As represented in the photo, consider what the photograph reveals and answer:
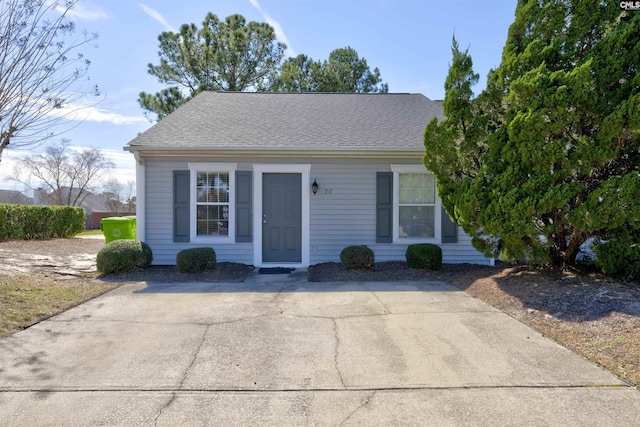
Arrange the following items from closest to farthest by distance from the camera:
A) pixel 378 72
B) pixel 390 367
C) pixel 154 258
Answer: pixel 390 367 → pixel 154 258 → pixel 378 72

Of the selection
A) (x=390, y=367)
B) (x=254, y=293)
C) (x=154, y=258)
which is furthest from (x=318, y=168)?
(x=390, y=367)

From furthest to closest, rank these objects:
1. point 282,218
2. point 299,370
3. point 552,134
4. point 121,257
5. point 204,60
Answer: point 204,60 → point 282,218 → point 121,257 → point 552,134 → point 299,370

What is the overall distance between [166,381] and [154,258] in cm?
603

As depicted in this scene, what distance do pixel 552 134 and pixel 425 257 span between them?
129 inches

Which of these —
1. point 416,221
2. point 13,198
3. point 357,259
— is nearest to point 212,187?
point 357,259

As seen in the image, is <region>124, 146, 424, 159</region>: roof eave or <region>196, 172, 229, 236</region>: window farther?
<region>196, 172, 229, 236</region>: window

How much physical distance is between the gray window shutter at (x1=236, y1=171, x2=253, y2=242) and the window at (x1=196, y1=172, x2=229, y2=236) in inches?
10.9

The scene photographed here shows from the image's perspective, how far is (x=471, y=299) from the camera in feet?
19.2

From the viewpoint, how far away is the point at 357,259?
786 centimetres

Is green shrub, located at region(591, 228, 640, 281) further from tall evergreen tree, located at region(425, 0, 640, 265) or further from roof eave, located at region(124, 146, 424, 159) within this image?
roof eave, located at region(124, 146, 424, 159)

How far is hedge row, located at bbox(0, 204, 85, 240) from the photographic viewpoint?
13750 mm

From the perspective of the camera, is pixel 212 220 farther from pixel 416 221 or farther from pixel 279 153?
pixel 416 221

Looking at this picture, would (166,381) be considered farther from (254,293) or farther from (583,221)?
(583,221)

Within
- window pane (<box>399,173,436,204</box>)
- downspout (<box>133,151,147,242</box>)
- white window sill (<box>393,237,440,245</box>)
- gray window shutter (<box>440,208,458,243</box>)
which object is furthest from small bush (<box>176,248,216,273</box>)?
gray window shutter (<box>440,208,458,243</box>)
